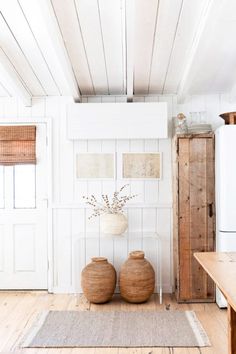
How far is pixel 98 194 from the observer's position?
477 cm

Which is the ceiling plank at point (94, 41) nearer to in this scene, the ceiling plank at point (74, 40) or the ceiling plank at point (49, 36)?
the ceiling plank at point (74, 40)

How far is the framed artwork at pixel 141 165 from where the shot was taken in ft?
15.6

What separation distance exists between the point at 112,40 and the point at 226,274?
220cm

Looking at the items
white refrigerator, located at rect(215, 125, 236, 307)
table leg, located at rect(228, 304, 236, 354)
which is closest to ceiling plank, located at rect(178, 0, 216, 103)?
white refrigerator, located at rect(215, 125, 236, 307)

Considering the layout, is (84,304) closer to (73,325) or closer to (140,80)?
(73,325)

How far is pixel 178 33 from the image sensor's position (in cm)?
336

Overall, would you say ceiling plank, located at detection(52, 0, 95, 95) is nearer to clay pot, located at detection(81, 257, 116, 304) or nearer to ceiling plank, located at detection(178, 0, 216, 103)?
ceiling plank, located at detection(178, 0, 216, 103)

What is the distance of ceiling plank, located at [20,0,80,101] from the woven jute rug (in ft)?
7.42


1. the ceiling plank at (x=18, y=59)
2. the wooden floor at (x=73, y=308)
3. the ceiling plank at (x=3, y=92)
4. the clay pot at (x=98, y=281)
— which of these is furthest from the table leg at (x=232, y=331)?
the ceiling plank at (x=3, y=92)

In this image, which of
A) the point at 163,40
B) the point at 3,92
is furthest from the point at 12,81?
the point at 163,40

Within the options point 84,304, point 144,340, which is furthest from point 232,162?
point 84,304

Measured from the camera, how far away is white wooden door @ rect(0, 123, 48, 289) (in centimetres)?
483

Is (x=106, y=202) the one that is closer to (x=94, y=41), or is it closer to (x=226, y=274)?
(x=94, y=41)

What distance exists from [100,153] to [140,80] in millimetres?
941
